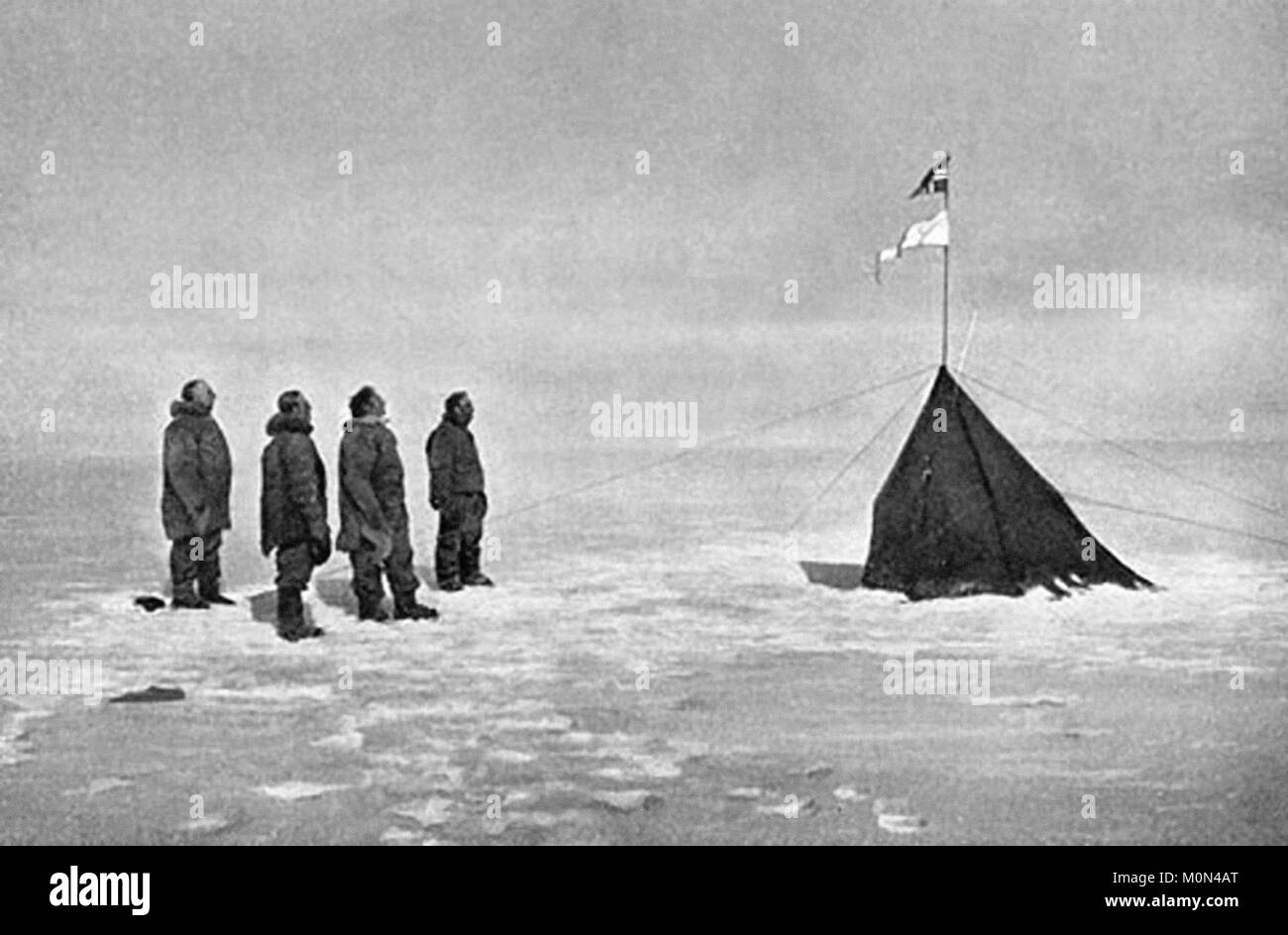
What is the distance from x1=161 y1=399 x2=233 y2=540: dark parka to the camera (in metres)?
4.36

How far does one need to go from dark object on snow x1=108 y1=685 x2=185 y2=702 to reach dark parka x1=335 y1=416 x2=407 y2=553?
0.57m

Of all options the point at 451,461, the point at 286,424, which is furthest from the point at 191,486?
the point at 451,461

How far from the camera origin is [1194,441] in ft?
14.6

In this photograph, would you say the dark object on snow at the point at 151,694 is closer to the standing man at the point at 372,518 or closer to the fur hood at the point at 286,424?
the standing man at the point at 372,518

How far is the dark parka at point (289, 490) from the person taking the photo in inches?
169

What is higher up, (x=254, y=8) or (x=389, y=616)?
(x=254, y=8)

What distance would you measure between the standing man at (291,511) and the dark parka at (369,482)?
75 millimetres

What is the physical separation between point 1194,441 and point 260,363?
2556 mm

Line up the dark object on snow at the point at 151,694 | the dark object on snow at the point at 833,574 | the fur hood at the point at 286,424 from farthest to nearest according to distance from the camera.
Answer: the dark object on snow at the point at 833,574 → the fur hood at the point at 286,424 → the dark object on snow at the point at 151,694

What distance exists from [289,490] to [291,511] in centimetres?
6

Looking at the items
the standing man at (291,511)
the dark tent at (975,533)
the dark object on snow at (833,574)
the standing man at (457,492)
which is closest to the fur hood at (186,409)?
the standing man at (291,511)
